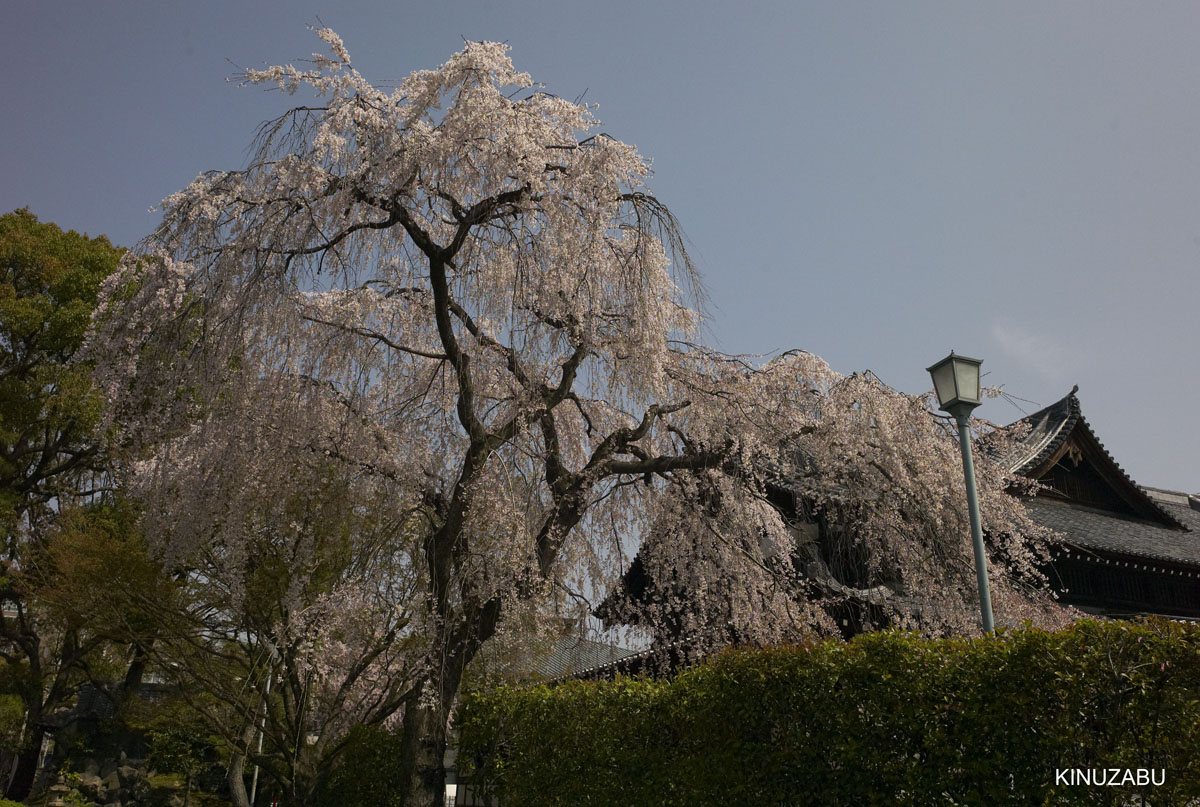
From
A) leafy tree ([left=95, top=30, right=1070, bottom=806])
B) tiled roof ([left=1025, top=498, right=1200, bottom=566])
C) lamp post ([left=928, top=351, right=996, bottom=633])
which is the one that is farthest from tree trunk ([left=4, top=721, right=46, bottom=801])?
tiled roof ([left=1025, top=498, right=1200, bottom=566])

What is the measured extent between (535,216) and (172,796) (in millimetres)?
19307

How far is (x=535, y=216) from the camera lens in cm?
708

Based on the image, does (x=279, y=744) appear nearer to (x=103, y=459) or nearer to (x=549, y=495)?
(x=549, y=495)

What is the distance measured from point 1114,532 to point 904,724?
35.3 ft

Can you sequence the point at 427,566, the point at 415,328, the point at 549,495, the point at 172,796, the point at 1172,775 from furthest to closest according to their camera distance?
1. the point at 172,796
2. the point at 415,328
3. the point at 549,495
4. the point at 427,566
5. the point at 1172,775

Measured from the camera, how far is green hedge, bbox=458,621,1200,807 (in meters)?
3.56

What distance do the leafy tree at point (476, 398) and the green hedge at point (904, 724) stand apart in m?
1.68

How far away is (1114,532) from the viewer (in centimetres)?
1284

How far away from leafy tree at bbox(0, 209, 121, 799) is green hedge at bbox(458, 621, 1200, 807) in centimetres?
1120

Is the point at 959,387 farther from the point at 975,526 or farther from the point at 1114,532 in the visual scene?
the point at 1114,532

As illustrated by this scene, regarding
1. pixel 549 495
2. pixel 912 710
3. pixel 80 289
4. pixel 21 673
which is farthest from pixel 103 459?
pixel 912 710

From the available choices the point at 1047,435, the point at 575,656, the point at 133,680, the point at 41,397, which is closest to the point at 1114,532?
the point at 1047,435

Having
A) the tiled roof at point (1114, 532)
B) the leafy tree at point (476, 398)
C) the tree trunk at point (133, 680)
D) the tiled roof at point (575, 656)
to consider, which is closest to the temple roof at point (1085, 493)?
the tiled roof at point (1114, 532)

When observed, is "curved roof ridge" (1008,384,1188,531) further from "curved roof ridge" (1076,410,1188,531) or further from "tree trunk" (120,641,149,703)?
"tree trunk" (120,641,149,703)
